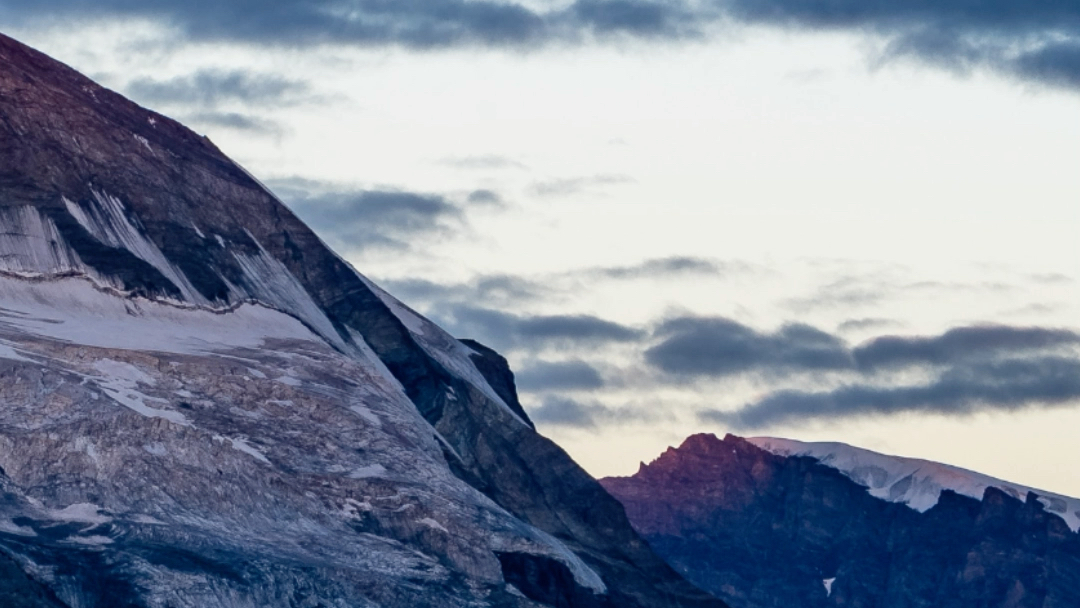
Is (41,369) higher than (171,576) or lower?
higher

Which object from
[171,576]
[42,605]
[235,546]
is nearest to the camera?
[42,605]

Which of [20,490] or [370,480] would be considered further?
[370,480]

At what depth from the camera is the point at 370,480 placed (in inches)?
7830

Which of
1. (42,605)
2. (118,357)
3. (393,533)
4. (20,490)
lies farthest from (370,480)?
A: (42,605)

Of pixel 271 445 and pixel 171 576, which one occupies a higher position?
pixel 271 445

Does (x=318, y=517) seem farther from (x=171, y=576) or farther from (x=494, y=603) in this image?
(x=171, y=576)

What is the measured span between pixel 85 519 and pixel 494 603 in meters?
35.5

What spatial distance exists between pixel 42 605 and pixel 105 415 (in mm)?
35219

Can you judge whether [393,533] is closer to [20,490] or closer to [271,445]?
[271,445]

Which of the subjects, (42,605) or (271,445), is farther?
(271,445)

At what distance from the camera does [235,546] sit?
17462 centimetres

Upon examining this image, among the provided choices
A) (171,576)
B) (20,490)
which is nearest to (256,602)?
(171,576)

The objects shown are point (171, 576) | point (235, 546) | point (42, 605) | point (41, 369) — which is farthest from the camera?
point (41, 369)

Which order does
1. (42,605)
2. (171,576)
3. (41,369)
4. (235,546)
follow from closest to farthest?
(42,605) < (171,576) < (235,546) < (41,369)
